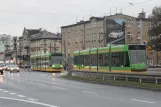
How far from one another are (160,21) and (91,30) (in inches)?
1193

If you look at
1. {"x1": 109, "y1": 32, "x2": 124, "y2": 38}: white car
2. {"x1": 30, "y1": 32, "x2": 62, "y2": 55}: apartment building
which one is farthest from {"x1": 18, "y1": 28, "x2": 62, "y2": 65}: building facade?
{"x1": 109, "y1": 32, "x2": 124, "y2": 38}: white car

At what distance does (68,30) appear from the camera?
11944 centimetres

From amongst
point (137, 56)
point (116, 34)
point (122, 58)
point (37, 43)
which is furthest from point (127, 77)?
point (37, 43)

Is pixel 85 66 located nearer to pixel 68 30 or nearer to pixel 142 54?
pixel 142 54

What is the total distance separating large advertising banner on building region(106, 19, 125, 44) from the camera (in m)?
75.8

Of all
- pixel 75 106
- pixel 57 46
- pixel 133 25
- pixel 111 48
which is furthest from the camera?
pixel 57 46

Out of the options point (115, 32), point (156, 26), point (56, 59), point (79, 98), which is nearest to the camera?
point (79, 98)

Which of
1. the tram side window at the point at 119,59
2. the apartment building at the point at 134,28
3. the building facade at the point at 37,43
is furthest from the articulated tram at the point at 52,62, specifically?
the building facade at the point at 37,43

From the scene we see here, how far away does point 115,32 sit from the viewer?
255 feet

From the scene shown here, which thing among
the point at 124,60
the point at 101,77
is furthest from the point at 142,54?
the point at 101,77

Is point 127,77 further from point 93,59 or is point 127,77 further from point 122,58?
point 93,59

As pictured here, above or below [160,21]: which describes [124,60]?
below

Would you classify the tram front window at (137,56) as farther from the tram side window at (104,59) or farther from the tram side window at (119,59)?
the tram side window at (104,59)

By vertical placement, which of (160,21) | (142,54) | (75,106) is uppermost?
(160,21)
